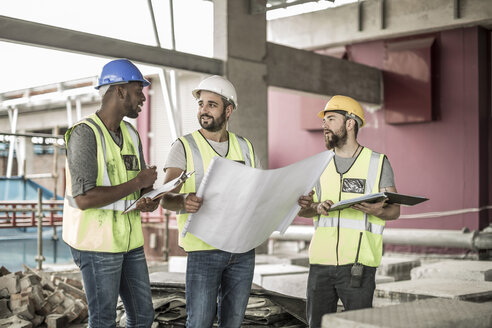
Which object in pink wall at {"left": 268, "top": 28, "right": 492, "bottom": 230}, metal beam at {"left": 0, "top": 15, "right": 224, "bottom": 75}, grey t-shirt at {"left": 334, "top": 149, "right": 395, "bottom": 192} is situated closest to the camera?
grey t-shirt at {"left": 334, "top": 149, "right": 395, "bottom": 192}

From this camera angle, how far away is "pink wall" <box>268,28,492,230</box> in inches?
576

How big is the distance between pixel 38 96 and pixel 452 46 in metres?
9.75

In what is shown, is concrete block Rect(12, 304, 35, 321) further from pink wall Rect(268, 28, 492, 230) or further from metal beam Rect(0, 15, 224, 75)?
pink wall Rect(268, 28, 492, 230)

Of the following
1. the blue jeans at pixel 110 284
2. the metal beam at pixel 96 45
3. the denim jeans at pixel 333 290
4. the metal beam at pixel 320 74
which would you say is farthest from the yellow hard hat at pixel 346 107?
the metal beam at pixel 320 74

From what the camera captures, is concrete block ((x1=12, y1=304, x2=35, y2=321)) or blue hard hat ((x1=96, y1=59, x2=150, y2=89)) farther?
concrete block ((x1=12, y1=304, x2=35, y2=321))

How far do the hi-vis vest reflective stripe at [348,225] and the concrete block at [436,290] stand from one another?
1.95 meters

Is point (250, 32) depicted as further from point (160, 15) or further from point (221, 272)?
point (221, 272)

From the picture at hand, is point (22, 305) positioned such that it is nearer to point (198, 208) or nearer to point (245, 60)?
point (198, 208)

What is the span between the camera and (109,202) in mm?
3682

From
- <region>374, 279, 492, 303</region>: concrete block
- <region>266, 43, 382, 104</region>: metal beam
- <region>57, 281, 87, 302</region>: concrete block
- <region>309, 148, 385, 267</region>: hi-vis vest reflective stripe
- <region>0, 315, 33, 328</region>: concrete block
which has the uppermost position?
<region>266, 43, 382, 104</region>: metal beam

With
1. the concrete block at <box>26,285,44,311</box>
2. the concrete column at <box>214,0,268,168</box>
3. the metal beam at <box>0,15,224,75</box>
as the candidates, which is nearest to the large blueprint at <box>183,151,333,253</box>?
the concrete block at <box>26,285,44,311</box>

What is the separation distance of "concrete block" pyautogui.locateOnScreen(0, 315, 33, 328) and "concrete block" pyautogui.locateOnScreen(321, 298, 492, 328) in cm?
500

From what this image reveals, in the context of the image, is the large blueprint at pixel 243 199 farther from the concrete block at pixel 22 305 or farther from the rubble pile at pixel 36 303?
the concrete block at pixel 22 305

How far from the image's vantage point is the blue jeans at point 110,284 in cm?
372
